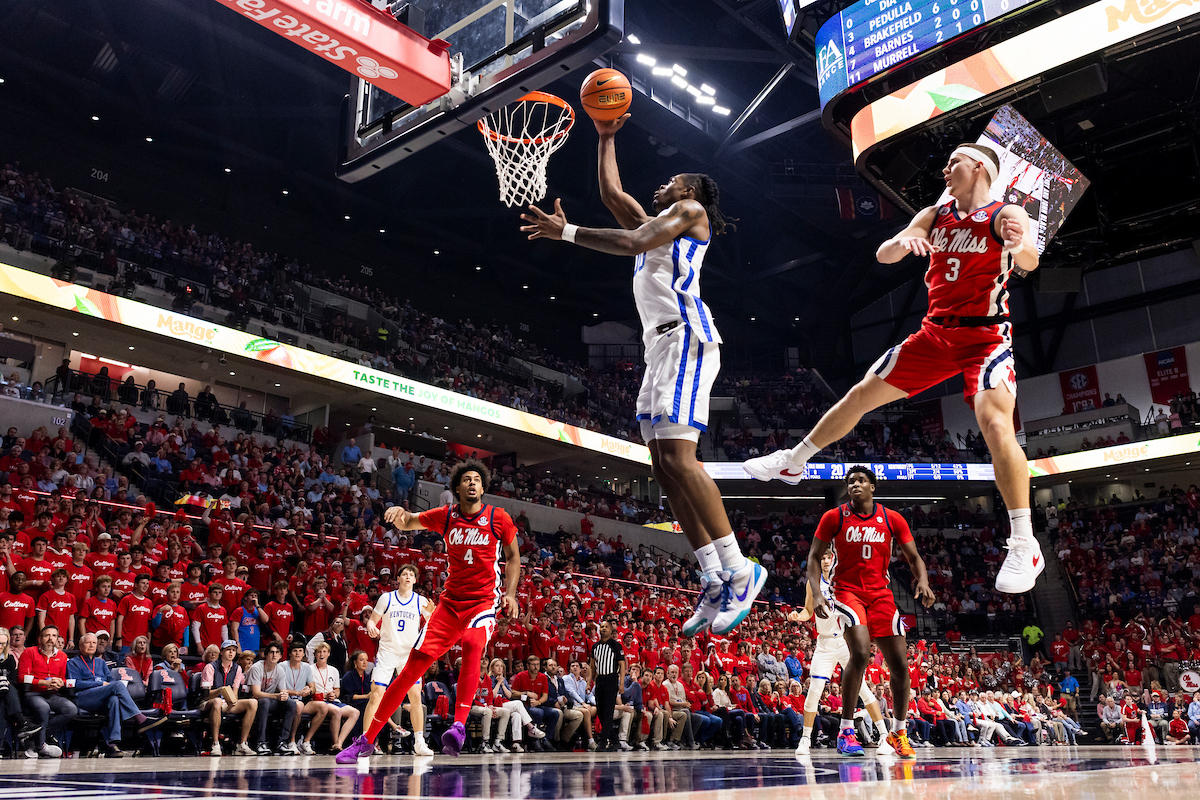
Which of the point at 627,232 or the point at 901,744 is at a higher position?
the point at 627,232

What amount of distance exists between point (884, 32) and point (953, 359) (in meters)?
8.34

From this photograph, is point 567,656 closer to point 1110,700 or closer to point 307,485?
point 307,485

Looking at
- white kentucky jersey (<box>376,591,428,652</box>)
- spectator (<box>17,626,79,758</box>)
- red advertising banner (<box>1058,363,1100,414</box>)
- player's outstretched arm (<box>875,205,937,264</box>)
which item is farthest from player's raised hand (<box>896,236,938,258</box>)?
red advertising banner (<box>1058,363,1100,414</box>)

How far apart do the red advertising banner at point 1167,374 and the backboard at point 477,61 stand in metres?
28.5

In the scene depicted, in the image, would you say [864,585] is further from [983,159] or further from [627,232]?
[627,232]

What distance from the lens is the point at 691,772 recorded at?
4.25 m

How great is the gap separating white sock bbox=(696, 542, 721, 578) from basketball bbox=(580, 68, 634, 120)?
222 centimetres

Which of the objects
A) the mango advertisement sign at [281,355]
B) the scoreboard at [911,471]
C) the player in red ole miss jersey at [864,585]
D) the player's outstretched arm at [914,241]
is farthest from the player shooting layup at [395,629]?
the scoreboard at [911,471]

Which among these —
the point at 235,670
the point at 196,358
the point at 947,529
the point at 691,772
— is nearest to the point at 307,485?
the point at 196,358

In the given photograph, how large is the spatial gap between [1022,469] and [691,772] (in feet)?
6.84

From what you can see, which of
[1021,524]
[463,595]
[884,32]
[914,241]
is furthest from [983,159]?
[884,32]

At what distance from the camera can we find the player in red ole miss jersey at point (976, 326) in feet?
12.3

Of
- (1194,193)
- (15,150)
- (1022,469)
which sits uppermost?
(15,150)

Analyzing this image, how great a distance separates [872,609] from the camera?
6.20 meters
